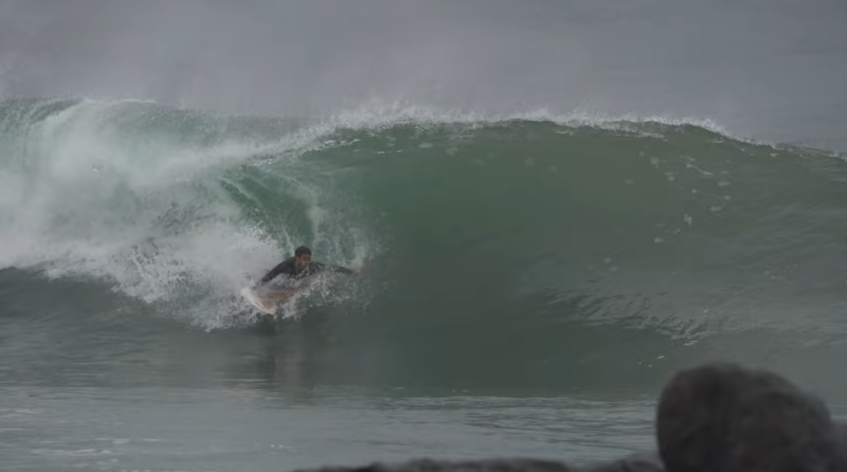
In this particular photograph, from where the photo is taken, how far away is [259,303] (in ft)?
48.2

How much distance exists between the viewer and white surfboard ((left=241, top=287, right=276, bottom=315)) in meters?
14.5

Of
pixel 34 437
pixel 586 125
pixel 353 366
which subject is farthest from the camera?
pixel 586 125

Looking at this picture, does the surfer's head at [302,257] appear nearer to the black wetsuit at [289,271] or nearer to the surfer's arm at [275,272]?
the black wetsuit at [289,271]

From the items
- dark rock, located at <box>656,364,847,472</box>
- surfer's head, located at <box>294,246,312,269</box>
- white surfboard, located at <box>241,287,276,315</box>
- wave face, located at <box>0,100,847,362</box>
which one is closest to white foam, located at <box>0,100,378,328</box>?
wave face, located at <box>0,100,847,362</box>

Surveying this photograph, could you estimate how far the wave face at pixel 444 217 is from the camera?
1449 centimetres

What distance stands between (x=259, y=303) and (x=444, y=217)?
337 centimetres

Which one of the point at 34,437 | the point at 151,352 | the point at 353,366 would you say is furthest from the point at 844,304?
the point at 34,437

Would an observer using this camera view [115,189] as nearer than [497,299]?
No

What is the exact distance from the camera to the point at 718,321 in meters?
13.6

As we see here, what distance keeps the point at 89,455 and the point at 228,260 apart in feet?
32.2

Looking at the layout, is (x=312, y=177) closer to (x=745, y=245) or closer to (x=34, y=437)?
(x=745, y=245)

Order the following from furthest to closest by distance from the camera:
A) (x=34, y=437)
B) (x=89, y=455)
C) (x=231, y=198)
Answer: (x=231, y=198)
(x=34, y=437)
(x=89, y=455)

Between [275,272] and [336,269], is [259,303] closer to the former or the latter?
[275,272]

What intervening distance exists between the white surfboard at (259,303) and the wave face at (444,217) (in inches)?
9.9
